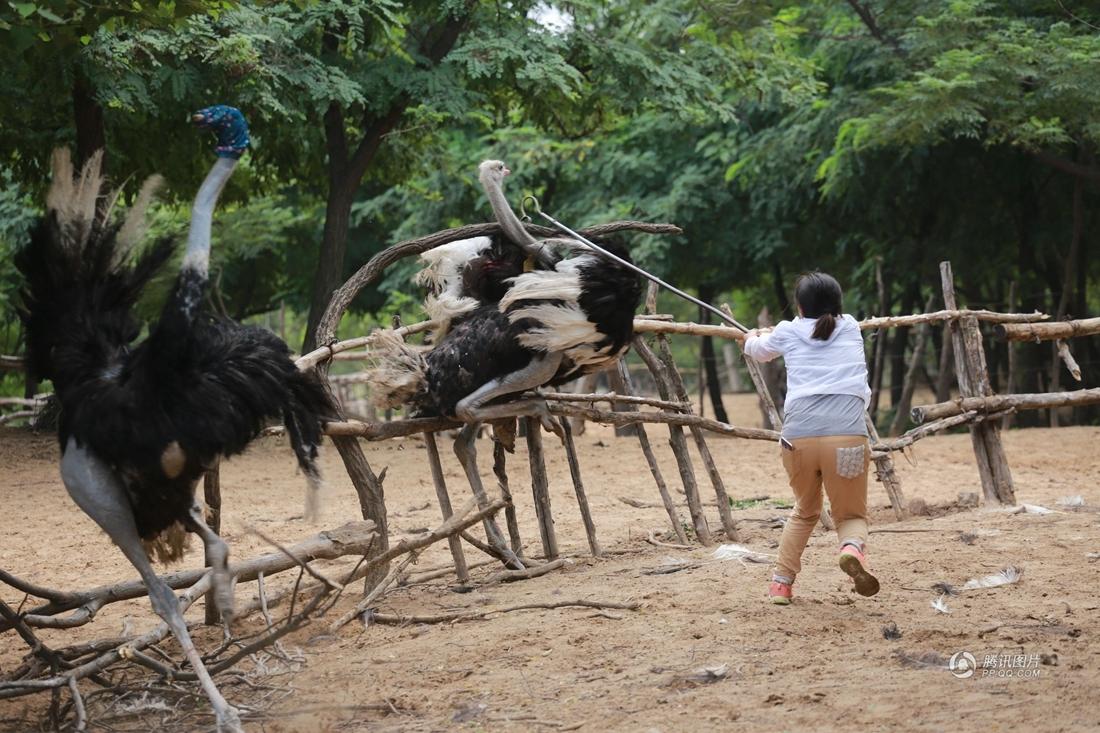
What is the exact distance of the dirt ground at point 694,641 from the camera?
358 cm

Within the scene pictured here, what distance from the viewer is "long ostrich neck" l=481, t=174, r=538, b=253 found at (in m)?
5.40

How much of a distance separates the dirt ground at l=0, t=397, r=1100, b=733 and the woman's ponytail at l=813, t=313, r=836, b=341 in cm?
110

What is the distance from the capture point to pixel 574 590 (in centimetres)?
542

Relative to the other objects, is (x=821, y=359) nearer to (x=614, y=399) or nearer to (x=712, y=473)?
(x=614, y=399)

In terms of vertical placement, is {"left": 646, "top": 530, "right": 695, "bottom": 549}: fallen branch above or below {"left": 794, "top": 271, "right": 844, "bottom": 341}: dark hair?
below

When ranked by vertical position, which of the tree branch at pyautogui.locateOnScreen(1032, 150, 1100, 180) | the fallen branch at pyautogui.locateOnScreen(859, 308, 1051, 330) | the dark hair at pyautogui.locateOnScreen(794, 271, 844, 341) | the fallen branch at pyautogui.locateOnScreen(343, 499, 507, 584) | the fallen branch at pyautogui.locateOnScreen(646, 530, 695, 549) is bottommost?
the fallen branch at pyautogui.locateOnScreen(646, 530, 695, 549)

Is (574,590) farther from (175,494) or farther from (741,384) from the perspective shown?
(741,384)

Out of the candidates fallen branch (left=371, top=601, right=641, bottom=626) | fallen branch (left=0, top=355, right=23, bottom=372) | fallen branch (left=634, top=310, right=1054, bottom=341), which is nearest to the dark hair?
fallen branch (left=634, top=310, right=1054, bottom=341)

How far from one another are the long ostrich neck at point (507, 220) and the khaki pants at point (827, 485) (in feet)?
5.15

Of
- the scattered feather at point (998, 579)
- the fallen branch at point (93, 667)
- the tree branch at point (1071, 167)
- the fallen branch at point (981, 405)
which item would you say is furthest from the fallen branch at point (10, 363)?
the tree branch at point (1071, 167)

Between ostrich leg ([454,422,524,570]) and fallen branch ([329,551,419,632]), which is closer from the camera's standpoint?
fallen branch ([329,551,419,632])

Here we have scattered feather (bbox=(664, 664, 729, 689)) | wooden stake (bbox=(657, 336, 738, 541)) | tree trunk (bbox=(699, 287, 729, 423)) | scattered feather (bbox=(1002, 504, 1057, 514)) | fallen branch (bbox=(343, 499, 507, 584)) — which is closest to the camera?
scattered feather (bbox=(664, 664, 729, 689))
